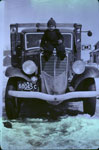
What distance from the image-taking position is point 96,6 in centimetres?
464

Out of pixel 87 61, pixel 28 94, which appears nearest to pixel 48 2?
pixel 87 61

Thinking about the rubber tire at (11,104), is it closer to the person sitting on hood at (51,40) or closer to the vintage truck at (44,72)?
the vintage truck at (44,72)

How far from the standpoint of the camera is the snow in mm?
4535

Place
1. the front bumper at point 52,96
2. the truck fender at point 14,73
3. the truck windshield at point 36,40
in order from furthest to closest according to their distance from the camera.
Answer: the truck windshield at point 36,40
the truck fender at point 14,73
the front bumper at point 52,96

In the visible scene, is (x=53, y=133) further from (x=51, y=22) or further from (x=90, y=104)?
(x=51, y=22)

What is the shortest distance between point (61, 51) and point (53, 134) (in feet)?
4.87

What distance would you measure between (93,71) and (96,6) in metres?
1.17

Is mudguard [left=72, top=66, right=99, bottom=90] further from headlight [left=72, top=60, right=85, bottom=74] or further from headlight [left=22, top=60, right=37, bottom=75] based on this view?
headlight [left=22, top=60, right=37, bottom=75]

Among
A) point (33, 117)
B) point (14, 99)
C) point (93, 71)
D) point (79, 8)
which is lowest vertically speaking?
point (33, 117)

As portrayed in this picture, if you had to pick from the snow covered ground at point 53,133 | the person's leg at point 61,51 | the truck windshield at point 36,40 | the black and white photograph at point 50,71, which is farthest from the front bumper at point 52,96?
the truck windshield at point 36,40

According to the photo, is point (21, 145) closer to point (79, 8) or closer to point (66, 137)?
point (66, 137)

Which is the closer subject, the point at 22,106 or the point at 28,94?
the point at 28,94

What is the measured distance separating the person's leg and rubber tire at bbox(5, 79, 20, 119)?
93cm

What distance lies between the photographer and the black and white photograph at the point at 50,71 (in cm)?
455
